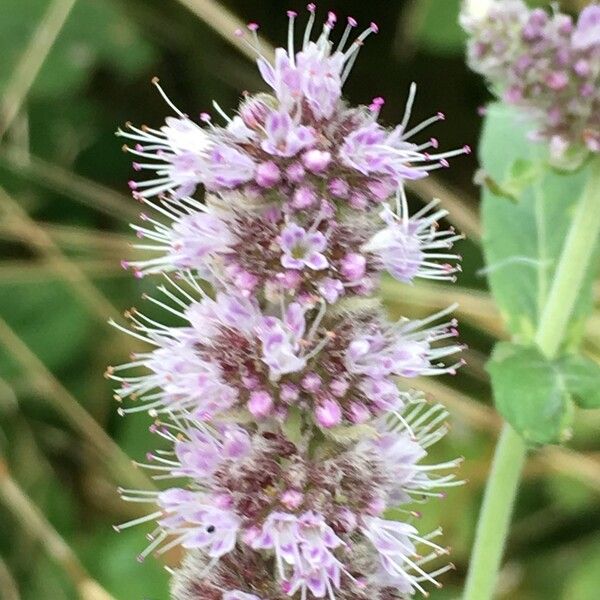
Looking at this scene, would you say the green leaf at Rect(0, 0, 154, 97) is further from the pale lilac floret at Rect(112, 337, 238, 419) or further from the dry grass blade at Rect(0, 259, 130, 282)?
the pale lilac floret at Rect(112, 337, 238, 419)

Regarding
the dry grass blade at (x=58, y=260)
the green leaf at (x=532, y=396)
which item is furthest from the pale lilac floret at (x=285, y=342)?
the dry grass blade at (x=58, y=260)

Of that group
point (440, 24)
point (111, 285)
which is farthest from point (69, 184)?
point (440, 24)

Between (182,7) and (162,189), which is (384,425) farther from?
(182,7)

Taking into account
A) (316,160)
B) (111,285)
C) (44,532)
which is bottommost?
(44,532)

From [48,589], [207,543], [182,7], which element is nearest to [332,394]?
[207,543]

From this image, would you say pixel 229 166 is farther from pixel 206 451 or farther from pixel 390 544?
pixel 390 544

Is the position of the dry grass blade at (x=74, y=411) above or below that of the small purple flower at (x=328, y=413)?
below

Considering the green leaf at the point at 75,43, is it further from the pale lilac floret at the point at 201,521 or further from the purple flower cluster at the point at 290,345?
the pale lilac floret at the point at 201,521
